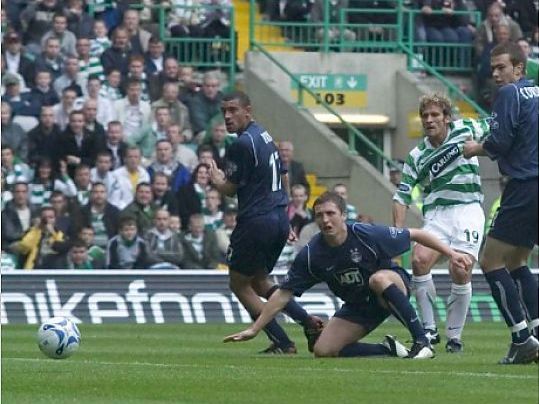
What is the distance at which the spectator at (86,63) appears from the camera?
24.8m

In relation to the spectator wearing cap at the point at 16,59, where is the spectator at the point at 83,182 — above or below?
below

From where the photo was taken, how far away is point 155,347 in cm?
1568

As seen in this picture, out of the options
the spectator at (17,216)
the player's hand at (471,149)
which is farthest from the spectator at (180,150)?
the player's hand at (471,149)

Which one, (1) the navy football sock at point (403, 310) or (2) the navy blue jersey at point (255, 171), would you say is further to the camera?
(2) the navy blue jersey at point (255, 171)

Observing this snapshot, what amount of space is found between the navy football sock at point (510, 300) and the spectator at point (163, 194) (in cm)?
1123

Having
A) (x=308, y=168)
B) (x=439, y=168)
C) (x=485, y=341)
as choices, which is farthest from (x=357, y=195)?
(x=439, y=168)

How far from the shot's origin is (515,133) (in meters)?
12.0

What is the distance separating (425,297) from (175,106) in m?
10.7

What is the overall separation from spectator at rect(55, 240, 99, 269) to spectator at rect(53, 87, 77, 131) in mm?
2320

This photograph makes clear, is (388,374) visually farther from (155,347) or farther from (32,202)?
(32,202)

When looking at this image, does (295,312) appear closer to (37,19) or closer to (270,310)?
(270,310)

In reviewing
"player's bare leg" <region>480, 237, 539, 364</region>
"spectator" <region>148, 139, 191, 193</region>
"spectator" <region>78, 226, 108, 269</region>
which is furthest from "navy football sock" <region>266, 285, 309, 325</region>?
"spectator" <region>148, 139, 191, 193</region>

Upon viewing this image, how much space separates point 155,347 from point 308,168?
11.9 m

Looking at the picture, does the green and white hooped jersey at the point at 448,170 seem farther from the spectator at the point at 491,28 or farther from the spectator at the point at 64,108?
the spectator at the point at 491,28
